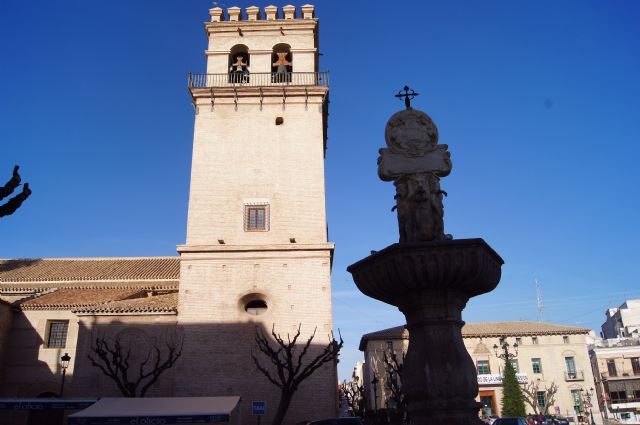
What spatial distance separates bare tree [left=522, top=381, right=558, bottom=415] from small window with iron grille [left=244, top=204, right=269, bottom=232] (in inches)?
1313

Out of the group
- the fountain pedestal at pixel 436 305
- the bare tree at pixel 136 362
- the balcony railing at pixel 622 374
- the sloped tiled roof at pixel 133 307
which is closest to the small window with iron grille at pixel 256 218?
the sloped tiled roof at pixel 133 307

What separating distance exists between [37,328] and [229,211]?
36.5 ft

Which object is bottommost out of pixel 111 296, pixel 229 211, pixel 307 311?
pixel 307 311

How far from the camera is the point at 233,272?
20453mm

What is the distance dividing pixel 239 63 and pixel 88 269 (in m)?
13.7

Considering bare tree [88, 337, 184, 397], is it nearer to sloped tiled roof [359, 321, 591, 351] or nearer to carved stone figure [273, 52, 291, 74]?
carved stone figure [273, 52, 291, 74]

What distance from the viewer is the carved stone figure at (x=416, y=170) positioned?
812cm

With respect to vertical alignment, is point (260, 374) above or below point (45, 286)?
below

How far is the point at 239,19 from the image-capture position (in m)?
25.8

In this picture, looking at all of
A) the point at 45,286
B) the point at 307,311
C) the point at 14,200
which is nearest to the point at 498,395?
the point at 307,311

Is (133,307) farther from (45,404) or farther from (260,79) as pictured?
(260,79)

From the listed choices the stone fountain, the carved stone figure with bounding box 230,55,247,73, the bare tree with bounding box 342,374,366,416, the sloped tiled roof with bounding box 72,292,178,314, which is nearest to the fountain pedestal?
the stone fountain

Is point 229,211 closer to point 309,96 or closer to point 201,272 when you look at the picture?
point 201,272

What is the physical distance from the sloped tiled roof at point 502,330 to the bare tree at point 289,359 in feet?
107
